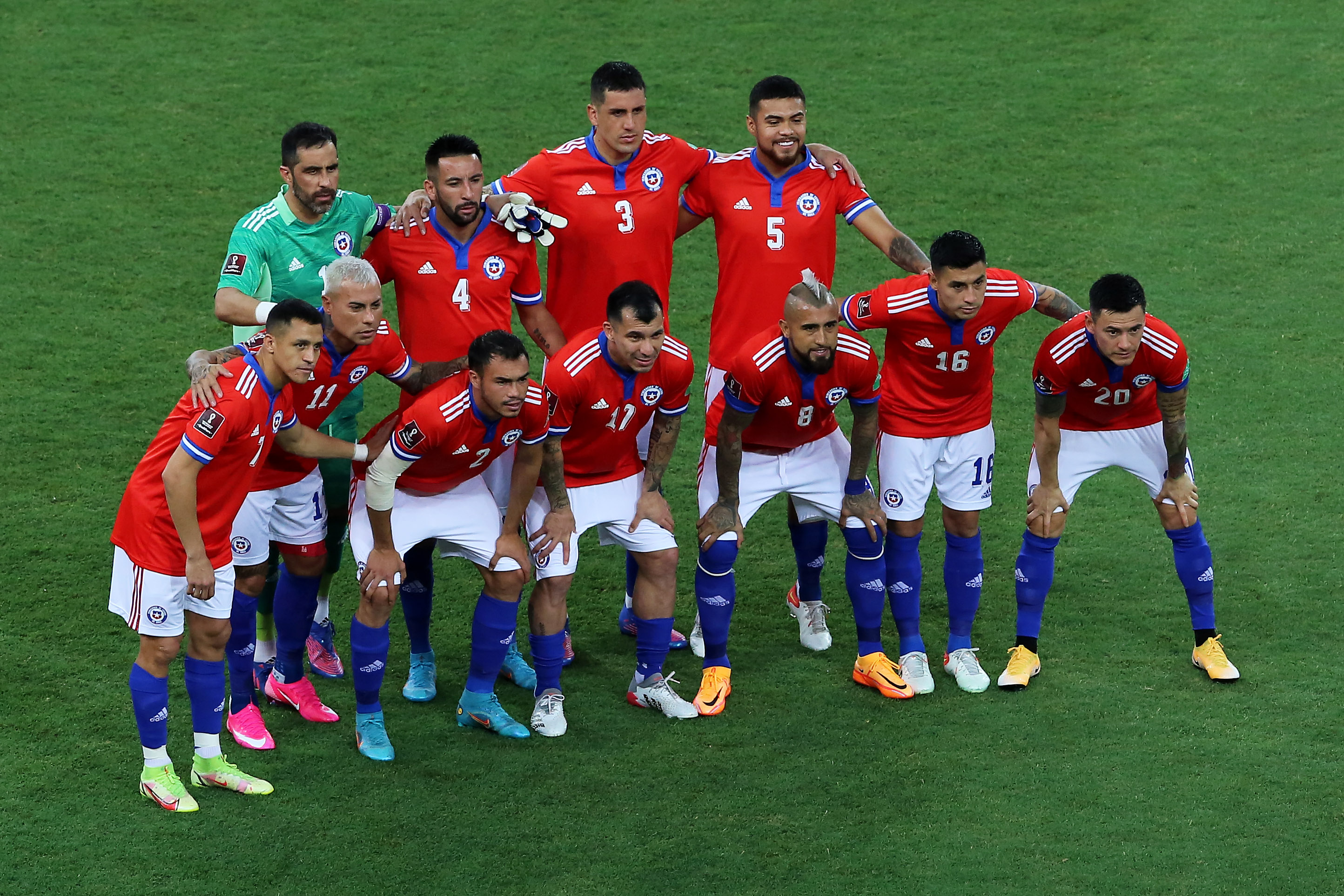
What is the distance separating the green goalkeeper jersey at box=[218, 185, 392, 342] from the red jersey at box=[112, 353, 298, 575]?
2.65 feet

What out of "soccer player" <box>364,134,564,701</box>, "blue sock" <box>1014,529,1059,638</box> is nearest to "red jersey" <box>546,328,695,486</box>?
"soccer player" <box>364,134,564,701</box>

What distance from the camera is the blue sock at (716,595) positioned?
6840 mm

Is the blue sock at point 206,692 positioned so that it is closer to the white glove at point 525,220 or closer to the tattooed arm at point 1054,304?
the white glove at point 525,220

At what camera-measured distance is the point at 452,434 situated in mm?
6273

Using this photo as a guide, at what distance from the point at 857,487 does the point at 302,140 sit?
8.94ft

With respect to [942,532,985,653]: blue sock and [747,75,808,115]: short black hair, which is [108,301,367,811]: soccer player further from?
[942,532,985,653]: blue sock

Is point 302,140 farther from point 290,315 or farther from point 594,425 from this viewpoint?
point 594,425

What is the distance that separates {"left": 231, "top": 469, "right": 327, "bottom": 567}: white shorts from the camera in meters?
6.46

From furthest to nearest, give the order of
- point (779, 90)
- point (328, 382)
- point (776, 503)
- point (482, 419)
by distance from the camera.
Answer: point (776, 503) < point (779, 90) < point (328, 382) < point (482, 419)

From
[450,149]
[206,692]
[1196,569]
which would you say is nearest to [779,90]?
[450,149]

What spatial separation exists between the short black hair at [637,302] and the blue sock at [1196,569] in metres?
2.52

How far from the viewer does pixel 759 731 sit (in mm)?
6699

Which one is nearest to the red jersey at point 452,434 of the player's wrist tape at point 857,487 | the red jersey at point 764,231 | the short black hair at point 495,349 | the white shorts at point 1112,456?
the short black hair at point 495,349

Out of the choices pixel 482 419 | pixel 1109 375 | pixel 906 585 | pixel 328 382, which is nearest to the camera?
pixel 482 419
